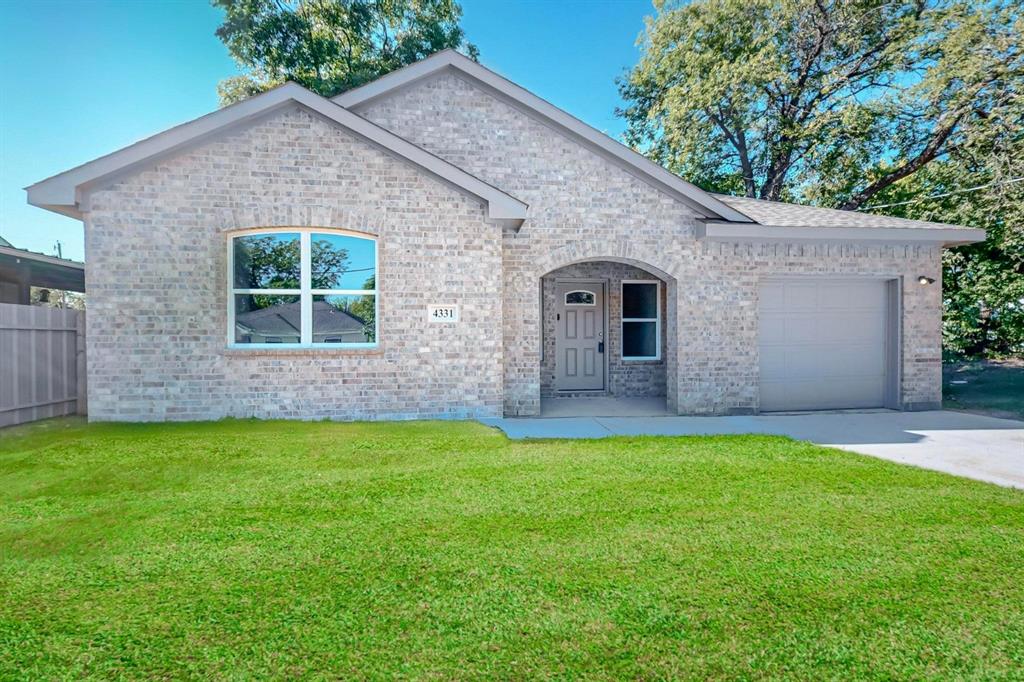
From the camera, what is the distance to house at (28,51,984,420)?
7527 mm

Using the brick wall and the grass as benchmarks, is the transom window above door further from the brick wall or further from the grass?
A: the grass

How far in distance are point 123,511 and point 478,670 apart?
370 centimetres

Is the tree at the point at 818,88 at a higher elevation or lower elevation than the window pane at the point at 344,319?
higher

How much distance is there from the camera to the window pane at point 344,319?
806 centimetres

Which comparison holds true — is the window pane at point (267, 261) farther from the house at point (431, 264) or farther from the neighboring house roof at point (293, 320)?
the neighboring house roof at point (293, 320)

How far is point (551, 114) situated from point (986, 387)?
478 inches

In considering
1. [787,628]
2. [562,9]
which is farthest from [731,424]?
[562,9]

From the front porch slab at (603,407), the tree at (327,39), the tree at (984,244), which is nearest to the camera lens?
the front porch slab at (603,407)

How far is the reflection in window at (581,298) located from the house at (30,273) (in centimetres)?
1104

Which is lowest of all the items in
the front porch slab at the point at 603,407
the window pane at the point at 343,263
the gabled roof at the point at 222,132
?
the front porch slab at the point at 603,407

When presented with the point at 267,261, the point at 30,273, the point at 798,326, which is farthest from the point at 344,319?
the point at 30,273

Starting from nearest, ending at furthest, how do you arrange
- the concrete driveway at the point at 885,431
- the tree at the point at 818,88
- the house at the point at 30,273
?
the concrete driveway at the point at 885,431 → the house at the point at 30,273 → the tree at the point at 818,88

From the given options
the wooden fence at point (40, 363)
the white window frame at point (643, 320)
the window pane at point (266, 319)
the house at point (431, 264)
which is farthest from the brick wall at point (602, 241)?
the wooden fence at point (40, 363)

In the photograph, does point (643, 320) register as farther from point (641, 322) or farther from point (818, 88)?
point (818, 88)
